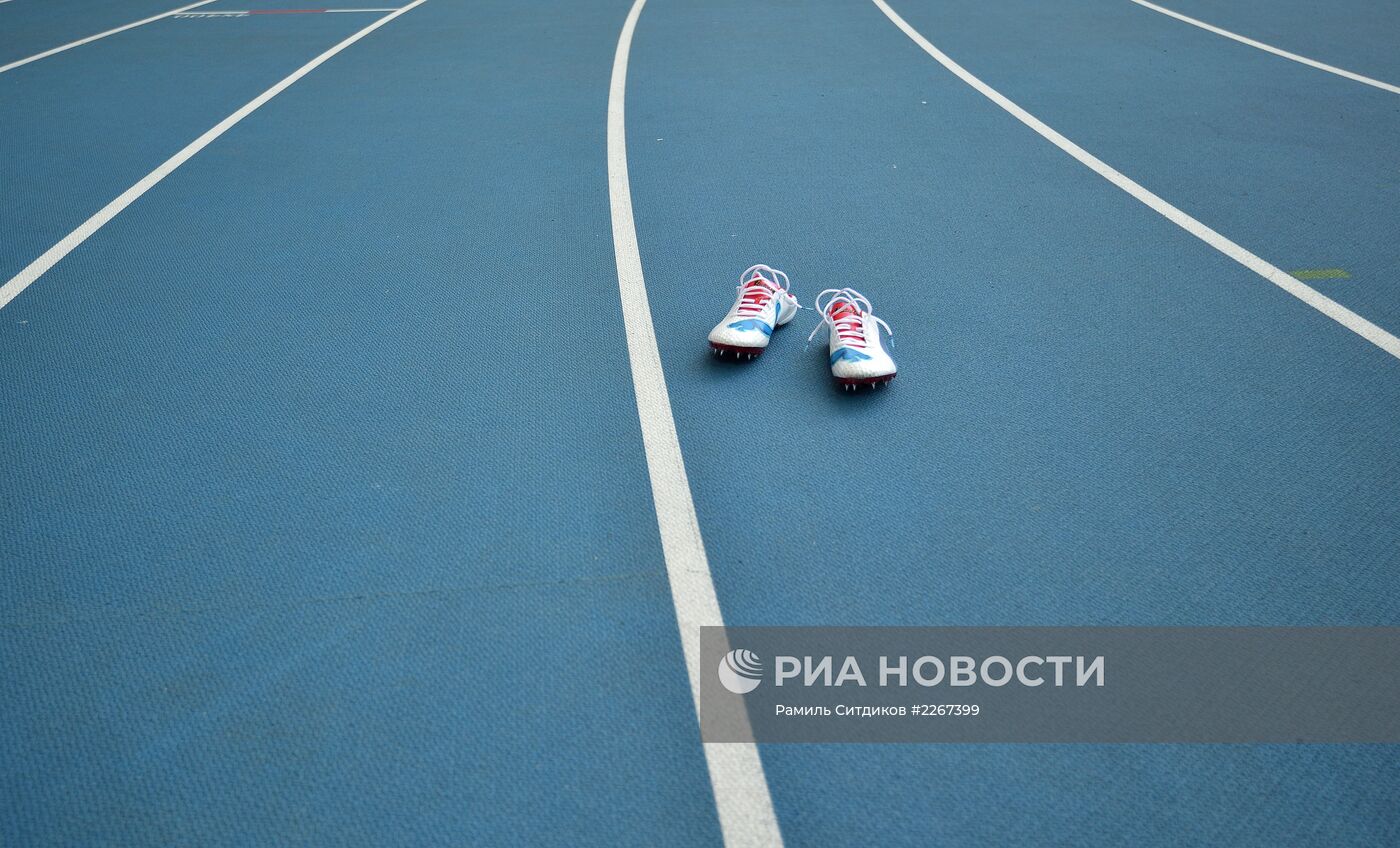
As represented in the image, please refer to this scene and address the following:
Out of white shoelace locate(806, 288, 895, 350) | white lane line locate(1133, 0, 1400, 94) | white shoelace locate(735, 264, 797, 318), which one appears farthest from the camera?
white lane line locate(1133, 0, 1400, 94)

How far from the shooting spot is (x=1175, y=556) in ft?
9.61

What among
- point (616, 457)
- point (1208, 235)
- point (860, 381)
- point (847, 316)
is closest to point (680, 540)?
point (616, 457)

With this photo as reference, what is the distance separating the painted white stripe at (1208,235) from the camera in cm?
408

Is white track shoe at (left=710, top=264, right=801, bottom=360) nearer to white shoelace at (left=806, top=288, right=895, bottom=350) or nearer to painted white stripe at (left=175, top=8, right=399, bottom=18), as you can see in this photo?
white shoelace at (left=806, top=288, right=895, bottom=350)

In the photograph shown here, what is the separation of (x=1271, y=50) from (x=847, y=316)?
22.4 feet

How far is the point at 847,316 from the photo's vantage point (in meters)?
3.97

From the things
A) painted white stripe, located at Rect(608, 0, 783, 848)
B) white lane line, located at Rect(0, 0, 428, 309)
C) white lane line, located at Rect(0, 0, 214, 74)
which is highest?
white lane line, located at Rect(0, 0, 214, 74)

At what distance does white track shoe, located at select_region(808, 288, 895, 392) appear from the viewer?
3.67 m

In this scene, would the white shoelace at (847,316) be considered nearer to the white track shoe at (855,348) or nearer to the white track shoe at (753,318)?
the white track shoe at (855,348)

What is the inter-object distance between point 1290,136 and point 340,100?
22.3 feet

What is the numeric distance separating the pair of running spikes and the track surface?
0.10 m

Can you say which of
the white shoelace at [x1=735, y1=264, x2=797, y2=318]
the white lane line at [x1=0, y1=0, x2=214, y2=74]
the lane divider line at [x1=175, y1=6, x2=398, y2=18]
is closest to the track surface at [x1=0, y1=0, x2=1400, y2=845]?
the white shoelace at [x1=735, y1=264, x2=797, y2=318]

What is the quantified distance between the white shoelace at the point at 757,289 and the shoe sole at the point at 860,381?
504 mm

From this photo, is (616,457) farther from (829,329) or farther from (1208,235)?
(1208,235)
